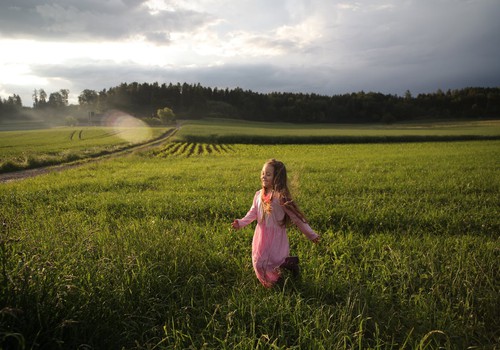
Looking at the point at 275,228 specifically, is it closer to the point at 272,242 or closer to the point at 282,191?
the point at 272,242

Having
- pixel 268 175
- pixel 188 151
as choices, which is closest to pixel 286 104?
pixel 188 151

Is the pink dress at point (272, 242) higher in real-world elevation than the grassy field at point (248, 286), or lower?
higher

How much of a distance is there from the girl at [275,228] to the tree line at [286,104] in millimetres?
118181

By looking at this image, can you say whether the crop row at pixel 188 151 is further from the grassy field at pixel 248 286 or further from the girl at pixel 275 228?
the girl at pixel 275 228

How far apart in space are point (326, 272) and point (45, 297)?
138 inches

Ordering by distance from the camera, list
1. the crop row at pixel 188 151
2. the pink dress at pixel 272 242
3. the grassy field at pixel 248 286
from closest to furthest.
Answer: the grassy field at pixel 248 286, the pink dress at pixel 272 242, the crop row at pixel 188 151

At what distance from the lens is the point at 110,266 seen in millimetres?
3742

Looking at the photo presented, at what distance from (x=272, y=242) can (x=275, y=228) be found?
0.62 feet

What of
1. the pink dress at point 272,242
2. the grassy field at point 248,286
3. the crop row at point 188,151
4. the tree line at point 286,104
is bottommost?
the crop row at point 188,151

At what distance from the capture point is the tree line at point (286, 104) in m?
113

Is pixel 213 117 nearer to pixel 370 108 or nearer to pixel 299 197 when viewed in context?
pixel 370 108

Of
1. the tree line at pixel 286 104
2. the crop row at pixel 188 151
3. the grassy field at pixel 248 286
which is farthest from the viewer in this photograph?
the tree line at pixel 286 104

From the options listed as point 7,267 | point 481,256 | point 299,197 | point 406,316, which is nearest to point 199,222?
point 299,197

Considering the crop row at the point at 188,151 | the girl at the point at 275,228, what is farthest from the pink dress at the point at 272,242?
the crop row at the point at 188,151
